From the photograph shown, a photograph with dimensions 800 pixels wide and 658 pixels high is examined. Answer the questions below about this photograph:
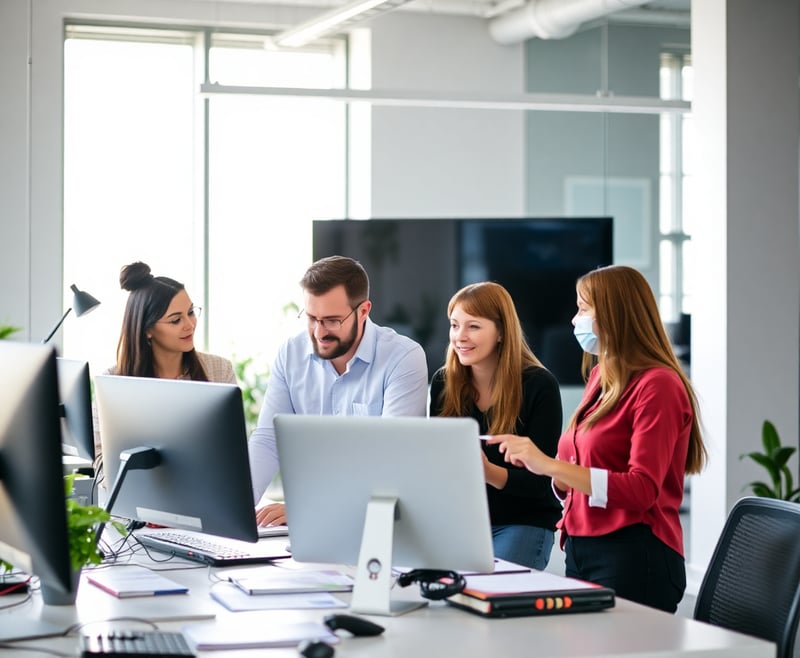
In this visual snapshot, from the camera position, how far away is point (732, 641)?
1.93m

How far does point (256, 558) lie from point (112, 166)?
440 cm

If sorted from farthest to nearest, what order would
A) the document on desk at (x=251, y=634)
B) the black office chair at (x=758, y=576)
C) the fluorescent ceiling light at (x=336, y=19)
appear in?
the fluorescent ceiling light at (x=336, y=19)
the black office chair at (x=758, y=576)
the document on desk at (x=251, y=634)

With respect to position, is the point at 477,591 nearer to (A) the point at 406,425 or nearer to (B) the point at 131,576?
(A) the point at 406,425

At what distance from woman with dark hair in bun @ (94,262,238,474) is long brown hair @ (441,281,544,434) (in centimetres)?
98

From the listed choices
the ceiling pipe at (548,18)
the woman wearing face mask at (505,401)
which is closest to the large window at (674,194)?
the ceiling pipe at (548,18)

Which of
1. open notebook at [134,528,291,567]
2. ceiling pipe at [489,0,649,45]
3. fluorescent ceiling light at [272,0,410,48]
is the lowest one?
open notebook at [134,528,291,567]

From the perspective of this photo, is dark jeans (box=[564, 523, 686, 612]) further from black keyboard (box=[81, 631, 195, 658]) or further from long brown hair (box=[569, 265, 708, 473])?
black keyboard (box=[81, 631, 195, 658])

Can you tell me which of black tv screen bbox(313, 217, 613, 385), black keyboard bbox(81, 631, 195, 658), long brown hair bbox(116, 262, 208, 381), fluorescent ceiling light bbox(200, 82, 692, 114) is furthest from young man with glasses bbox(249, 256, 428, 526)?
black tv screen bbox(313, 217, 613, 385)

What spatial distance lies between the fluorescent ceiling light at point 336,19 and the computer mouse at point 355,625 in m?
3.53

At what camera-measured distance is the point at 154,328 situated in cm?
367

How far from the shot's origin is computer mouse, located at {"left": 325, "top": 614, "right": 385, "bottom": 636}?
1.92 meters

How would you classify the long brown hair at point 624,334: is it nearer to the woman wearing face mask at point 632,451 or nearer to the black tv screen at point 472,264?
the woman wearing face mask at point 632,451

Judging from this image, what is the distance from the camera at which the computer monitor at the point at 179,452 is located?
7.49 feet

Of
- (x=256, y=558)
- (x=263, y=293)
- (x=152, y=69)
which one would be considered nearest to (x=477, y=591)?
(x=256, y=558)
